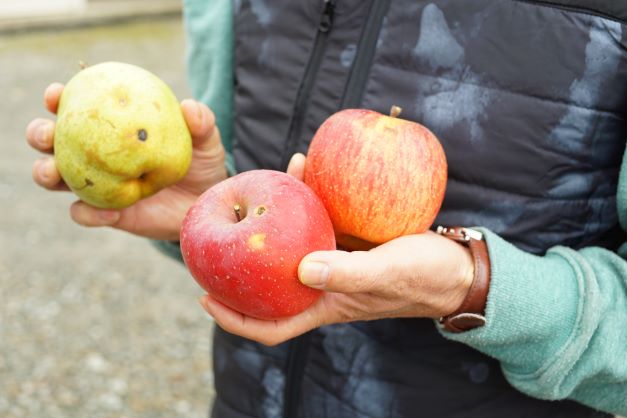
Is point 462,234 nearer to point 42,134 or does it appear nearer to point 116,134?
point 116,134

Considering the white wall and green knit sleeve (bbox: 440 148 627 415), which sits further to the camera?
the white wall

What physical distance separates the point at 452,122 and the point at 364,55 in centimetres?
17

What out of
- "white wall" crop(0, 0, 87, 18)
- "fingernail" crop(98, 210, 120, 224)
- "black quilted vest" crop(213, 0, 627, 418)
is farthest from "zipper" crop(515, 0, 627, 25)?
"white wall" crop(0, 0, 87, 18)

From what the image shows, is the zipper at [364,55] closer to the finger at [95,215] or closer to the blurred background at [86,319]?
the finger at [95,215]

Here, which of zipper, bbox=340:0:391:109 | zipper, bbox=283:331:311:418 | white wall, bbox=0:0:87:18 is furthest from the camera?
white wall, bbox=0:0:87:18

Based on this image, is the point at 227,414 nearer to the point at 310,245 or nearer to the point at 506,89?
the point at 310,245

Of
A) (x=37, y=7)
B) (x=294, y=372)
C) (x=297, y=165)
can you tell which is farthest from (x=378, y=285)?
(x=37, y=7)

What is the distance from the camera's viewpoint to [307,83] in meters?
1.20

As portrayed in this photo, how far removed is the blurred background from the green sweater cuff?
1.96 m

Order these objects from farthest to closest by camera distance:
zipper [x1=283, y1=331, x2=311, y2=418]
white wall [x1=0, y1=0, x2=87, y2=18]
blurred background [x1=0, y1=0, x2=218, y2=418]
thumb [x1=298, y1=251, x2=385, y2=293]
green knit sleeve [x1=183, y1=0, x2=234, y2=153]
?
white wall [x1=0, y1=0, x2=87, y2=18]
blurred background [x1=0, y1=0, x2=218, y2=418]
green knit sleeve [x1=183, y1=0, x2=234, y2=153]
zipper [x1=283, y1=331, x2=311, y2=418]
thumb [x1=298, y1=251, x2=385, y2=293]

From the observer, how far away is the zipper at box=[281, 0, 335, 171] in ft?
3.78

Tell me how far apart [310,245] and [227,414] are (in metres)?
Answer: 0.52

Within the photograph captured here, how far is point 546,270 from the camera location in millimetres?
1034

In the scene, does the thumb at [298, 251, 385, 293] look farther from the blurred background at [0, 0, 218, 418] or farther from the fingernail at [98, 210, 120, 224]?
the blurred background at [0, 0, 218, 418]
